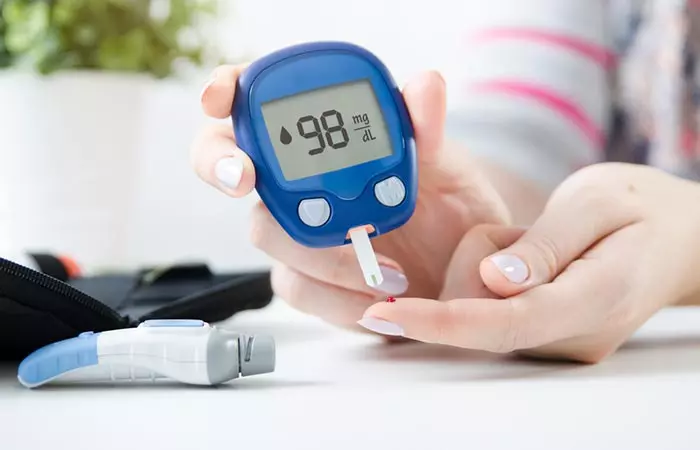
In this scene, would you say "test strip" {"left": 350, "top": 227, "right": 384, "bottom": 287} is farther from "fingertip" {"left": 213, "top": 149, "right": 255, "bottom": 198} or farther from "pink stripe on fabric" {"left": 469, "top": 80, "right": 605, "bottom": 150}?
"pink stripe on fabric" {"left": 469, "top": 80, "right": 605, "bottom": 150}

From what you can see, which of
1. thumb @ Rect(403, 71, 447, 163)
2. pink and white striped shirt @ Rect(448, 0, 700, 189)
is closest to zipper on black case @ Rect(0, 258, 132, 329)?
thumb @ Rect(403, 71, 447, 163)

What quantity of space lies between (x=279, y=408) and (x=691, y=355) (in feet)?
0.96

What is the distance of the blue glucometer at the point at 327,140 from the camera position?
20.1 inches

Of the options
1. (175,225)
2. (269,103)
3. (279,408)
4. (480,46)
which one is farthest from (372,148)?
(175,225)

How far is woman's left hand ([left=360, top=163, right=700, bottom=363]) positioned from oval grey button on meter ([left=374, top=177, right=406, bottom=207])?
0.07 metres

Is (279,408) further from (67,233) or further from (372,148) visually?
(67,233)

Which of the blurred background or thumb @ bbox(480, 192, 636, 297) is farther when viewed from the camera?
the blurred background

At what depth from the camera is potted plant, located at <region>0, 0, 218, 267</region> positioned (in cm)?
101

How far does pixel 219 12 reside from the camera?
1195 millimetres

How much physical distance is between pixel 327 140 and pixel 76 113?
23.9 inches

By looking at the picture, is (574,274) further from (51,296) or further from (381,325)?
(51,296)

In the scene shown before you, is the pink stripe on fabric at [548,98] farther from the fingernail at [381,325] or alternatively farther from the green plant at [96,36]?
the fingernail at [381,325]

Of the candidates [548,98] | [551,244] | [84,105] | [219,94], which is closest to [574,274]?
[551,244]

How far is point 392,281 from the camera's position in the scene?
0.60 metres
